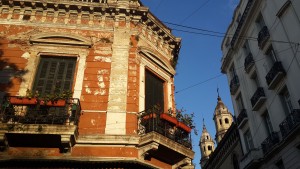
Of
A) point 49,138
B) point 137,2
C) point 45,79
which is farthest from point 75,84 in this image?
point 137,2

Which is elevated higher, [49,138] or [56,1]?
[56,1]

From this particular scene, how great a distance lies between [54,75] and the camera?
37.8ft

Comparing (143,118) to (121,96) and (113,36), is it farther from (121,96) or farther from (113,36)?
(113,36)

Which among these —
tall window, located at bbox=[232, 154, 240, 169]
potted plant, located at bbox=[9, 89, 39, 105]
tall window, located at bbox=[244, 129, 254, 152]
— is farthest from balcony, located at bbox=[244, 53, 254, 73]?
potted plant, located at bbox=[9, 89, 39, 105]

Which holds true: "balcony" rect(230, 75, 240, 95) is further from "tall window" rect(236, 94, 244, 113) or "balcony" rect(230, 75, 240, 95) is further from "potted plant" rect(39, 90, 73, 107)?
"potted plant" rect(39, 90, 73, 107)

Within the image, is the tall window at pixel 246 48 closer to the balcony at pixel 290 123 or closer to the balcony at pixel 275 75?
the balcony at pixel 275 75

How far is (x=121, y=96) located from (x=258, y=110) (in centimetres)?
1400

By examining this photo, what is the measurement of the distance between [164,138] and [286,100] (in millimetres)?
11660

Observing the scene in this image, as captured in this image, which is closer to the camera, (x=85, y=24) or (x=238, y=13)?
(x=85, y=24)

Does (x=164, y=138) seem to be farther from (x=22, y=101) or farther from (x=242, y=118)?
(x=242, y=118)

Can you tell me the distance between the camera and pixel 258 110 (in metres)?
21.6

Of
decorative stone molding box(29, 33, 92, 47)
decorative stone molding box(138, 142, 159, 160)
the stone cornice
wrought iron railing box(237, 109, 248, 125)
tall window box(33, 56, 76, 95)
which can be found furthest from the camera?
wrought iron railing box(237, 109, 248, 125)

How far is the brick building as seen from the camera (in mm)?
9469

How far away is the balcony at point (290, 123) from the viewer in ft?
51.6
